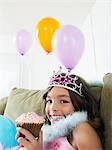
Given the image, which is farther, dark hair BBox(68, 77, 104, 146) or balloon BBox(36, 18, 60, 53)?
balloon BBox(36, 18, 60, 53)

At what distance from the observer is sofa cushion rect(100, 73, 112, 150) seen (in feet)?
4.96

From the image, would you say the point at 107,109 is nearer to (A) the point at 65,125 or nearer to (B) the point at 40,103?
(A) the point at 65,125

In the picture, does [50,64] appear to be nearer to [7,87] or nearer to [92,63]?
[7,87]

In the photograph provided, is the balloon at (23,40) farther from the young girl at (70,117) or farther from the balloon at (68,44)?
the young girl at (70,117)

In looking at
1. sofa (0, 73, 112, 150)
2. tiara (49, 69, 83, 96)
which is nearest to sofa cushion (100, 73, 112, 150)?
sofa (0, 73, 112, 150)

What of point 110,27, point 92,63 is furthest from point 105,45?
point 92,63

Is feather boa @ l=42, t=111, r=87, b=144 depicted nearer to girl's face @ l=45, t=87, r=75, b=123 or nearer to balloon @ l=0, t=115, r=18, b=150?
girl's face @ l=45, t=87, r=75, b=123

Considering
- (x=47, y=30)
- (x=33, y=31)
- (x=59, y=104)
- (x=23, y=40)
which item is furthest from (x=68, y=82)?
(x=33, y=31)

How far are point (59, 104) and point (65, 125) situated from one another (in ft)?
0.37

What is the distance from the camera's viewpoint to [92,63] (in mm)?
2861

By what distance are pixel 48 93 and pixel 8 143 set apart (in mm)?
336

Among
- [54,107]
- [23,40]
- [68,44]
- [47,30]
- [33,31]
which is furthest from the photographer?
[33,31]

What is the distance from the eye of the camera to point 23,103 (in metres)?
2.07

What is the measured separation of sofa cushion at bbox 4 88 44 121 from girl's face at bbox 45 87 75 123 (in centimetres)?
32
